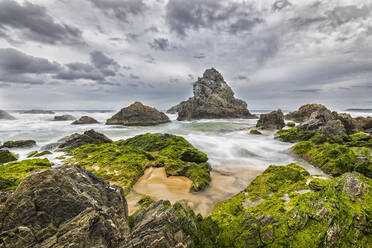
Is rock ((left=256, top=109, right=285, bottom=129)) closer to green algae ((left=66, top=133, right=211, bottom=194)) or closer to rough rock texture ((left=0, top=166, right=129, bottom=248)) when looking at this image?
green algae ((left=66, top=133, right=211, bottom=194))

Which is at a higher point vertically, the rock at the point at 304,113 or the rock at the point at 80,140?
the rock at the point at 304,113

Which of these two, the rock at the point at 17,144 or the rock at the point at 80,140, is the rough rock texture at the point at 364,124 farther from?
the rock at the point at 17,144

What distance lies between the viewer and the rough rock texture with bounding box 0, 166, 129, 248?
2475 mm

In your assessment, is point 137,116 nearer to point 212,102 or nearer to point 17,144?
point 212,102

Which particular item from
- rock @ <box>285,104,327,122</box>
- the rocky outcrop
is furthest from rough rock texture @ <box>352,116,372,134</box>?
the rocky outcrop

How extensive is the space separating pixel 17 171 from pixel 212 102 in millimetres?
64119

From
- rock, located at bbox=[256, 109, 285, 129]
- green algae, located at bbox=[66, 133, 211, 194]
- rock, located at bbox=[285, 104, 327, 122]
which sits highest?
rock, located at bbox=[285, 104, 327, 122]

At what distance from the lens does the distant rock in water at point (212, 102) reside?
63156 millimetres

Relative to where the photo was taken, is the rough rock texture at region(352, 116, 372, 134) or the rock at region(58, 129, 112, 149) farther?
the rough rock texture at region(352, 116, 372, 134)

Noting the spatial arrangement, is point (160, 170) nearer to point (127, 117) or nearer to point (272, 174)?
point (272, 174)

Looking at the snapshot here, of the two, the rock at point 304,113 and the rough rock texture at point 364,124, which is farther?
the rock at point 304,113

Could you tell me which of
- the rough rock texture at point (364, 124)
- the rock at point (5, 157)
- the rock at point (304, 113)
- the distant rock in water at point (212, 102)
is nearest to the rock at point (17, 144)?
the rock at point (5, 157)

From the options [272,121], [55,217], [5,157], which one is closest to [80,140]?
[5,157]

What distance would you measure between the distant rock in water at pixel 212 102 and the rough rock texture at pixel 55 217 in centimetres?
5927
